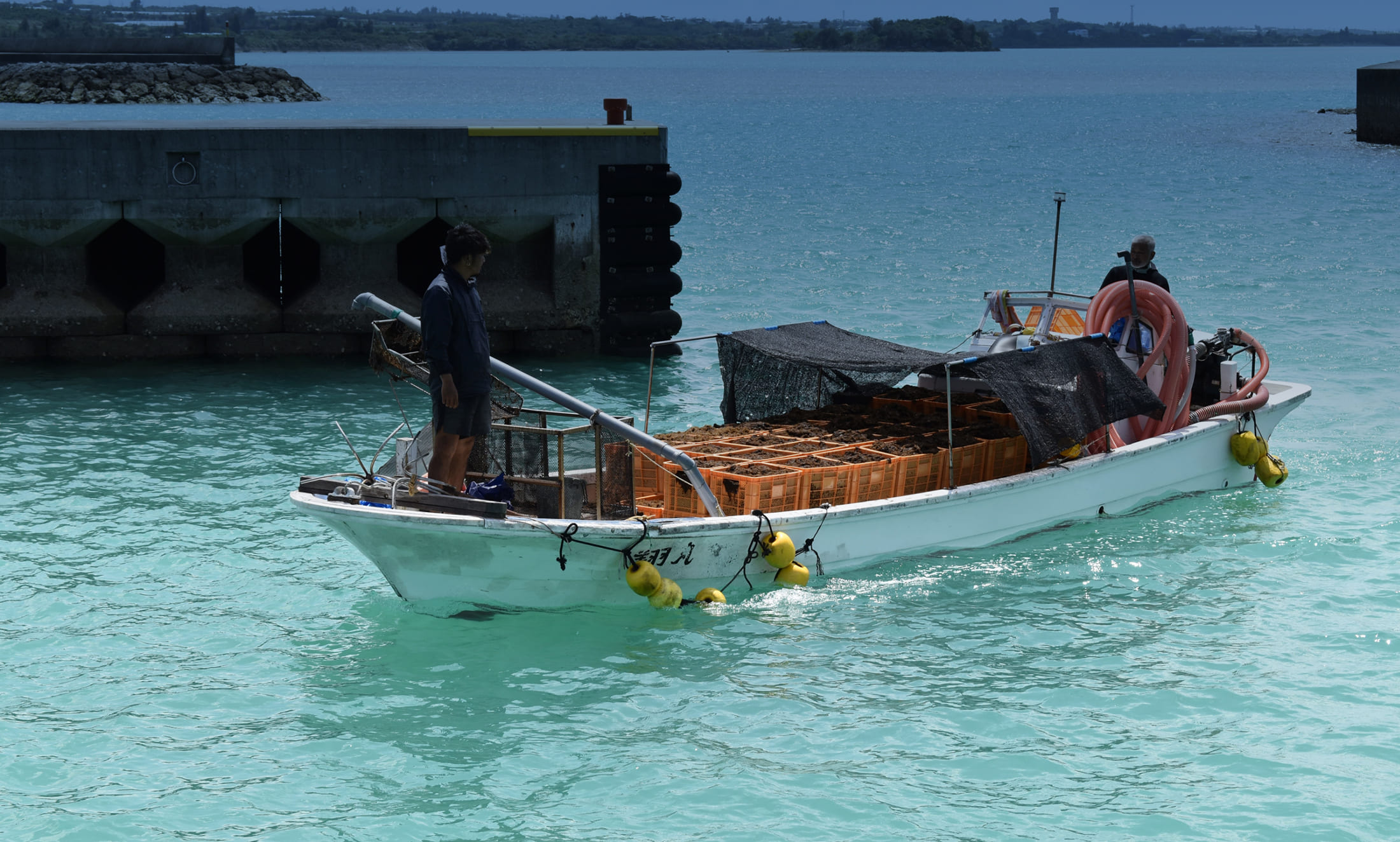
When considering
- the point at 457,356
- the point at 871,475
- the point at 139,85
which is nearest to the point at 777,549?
the point at 871,475

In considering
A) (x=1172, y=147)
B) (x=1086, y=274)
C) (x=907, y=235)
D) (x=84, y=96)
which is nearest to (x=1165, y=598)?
(x=1086, y=274)

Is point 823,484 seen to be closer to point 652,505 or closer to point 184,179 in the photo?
point 652,505

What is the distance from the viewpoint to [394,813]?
8.30 meters

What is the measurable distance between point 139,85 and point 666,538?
95.4 meters

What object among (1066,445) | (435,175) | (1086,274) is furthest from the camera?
(1086,274)

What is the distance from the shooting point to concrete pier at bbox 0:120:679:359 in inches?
764

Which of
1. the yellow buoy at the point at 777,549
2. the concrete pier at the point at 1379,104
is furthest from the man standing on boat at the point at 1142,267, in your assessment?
the concrete pier at the point at 1379,104

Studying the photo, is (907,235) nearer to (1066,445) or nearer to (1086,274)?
(1086,274)

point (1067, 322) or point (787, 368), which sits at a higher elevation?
point (1067, 322)

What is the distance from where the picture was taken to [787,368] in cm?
1417

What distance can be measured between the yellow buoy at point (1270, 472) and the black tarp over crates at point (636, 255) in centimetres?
908

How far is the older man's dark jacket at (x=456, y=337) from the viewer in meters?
10.2

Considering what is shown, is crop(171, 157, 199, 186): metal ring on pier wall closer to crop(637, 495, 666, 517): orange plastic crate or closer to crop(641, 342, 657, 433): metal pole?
crop(641, 342, 657, 433): metal pole

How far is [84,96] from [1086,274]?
8045 centimetres
